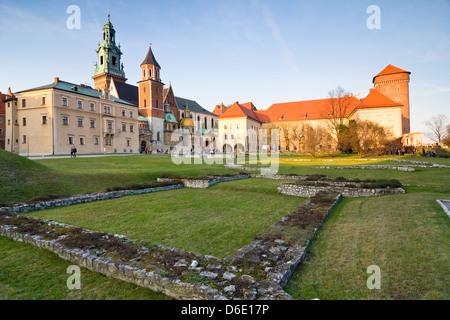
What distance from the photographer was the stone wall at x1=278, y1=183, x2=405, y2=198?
12.1 m

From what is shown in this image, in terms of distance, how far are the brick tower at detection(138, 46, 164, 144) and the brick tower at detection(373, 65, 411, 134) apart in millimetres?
56543

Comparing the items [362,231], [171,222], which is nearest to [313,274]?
[362,231]

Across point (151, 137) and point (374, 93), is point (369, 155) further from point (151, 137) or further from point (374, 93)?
Answer: point (151, 137)

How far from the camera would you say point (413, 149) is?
40.8m

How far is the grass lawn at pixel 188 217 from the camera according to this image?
680cm

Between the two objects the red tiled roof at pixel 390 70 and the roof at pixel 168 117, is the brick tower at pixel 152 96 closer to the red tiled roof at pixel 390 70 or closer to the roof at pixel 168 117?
the roof at pixel 168 117

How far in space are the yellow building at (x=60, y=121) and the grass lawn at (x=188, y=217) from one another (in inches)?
1304

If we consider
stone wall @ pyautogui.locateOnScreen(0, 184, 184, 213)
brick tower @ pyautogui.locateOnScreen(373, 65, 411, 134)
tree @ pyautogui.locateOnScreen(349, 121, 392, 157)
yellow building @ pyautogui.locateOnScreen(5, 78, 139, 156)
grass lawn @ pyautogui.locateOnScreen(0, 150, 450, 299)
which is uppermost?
brick tower @ pyautogui.locateOnScreen(373, 65, 411, 134)

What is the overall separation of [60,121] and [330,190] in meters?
44.4

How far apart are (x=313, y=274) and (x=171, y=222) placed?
5.10 m

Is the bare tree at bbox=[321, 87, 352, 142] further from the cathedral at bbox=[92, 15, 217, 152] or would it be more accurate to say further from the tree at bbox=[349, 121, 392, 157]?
the cathedral at bbox=[92, 15, 217, 152]

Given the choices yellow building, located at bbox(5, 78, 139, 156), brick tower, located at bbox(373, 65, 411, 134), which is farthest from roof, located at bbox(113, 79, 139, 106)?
brick tower, located at bbox(373, 65, 411, 134)
